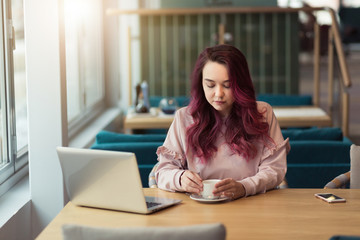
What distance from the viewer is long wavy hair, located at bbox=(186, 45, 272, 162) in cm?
234

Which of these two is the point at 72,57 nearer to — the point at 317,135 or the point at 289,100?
the point at 289,100

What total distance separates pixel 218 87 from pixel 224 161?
1.00ft

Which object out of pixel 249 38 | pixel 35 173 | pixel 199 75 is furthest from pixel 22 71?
pixel 249 38

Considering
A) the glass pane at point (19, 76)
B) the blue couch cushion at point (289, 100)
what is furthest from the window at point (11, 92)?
the blue couch cushion at point (289, 100)

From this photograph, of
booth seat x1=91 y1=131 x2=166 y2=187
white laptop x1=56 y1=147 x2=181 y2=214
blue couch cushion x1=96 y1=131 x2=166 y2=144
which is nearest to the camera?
white laptop x1=56 y1=147 x2=181 y2=214

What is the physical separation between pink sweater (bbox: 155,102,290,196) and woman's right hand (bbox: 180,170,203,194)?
0.08 meters

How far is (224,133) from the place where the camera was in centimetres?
243

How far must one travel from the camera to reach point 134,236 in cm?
126

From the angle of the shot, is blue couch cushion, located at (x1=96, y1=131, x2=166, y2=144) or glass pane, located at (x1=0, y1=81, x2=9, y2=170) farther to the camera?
blue couch cushion, located at (x1=96, y1=131, x2=166, y2=144)

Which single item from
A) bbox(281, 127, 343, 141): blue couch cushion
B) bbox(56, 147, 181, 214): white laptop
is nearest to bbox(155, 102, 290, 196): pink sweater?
bbox(56, 147, 181, 214): white laptop

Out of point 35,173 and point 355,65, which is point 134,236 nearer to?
point 35,173

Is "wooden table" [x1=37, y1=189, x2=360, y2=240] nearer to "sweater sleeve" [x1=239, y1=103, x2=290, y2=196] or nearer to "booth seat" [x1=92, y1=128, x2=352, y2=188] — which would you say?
"sweater sleeve" [x1=239, y1=103, x2=290, y2=196]

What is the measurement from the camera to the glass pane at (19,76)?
3.30 m

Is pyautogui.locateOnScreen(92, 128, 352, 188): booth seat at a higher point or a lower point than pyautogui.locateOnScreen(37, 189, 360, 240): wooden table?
lower
